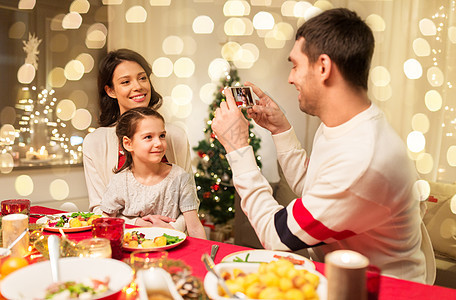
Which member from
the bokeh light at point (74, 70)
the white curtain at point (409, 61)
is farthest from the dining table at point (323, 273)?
the bokeh light at point (74, 70)

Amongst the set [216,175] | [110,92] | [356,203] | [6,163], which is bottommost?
[216,175]

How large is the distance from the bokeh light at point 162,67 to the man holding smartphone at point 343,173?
340cm

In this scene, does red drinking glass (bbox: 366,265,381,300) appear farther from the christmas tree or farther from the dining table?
the christmas tree

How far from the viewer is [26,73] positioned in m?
3.82

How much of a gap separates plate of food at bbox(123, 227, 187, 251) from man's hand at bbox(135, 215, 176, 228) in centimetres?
25

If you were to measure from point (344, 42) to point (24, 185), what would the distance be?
3448mm

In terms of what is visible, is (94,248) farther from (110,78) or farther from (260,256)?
(110,78)

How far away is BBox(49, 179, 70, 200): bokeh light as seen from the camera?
13.2ft

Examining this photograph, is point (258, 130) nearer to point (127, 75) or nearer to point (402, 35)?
point (402, 35)

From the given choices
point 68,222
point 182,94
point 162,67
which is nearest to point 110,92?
point 68,222

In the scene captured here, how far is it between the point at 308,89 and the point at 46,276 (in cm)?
101

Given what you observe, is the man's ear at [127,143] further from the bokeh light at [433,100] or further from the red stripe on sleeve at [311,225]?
the bokeh light at [433,100]

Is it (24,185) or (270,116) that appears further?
(24,185)

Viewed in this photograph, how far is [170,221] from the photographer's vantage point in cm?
192
